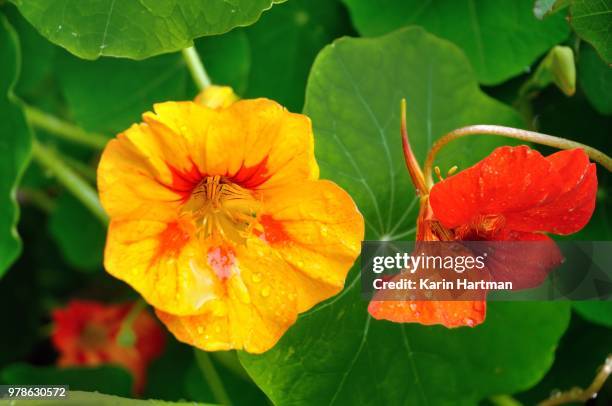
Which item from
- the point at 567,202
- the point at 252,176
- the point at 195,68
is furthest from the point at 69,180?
the point at 567,202

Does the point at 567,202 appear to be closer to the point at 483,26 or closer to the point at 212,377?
the point at 483,26

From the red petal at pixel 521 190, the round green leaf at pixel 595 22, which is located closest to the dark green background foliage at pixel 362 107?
the round green leaf at pixel 595 22

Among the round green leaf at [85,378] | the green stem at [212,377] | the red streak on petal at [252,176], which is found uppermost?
the red streak on petal at [252,176]

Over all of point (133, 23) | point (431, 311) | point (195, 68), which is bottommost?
point (431, 311)

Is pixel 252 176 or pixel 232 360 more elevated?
pixel 252 176

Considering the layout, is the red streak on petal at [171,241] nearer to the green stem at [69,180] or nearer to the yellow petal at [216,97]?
the yellow petal at [216,97]
